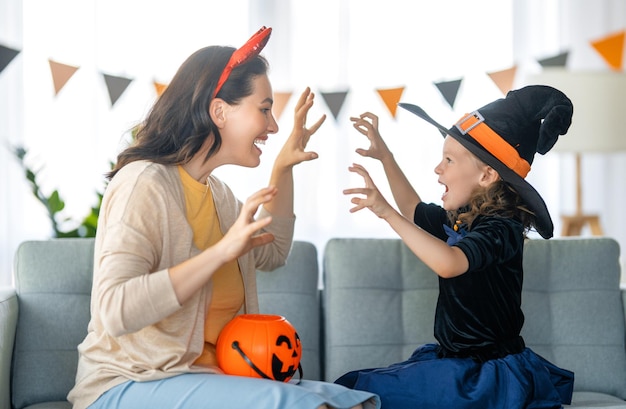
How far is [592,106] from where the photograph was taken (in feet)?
11.0

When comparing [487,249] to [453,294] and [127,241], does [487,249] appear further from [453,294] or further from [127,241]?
[127,241]

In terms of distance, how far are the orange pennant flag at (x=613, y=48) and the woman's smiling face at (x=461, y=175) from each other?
6.05ft

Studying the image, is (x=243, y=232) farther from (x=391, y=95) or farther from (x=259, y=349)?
(x=391, y=95)

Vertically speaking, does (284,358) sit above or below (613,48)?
below

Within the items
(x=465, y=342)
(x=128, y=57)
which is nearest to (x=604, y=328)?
(x=465, y=342)

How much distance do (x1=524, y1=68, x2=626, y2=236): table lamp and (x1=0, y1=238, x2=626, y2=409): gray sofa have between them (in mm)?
1028

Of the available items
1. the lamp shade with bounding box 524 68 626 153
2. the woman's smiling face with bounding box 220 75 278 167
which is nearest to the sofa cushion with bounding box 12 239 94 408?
the woman's smiling face with bounding box 220 75 278 167

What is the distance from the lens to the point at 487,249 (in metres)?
1.90

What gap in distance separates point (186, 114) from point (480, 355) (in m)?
0.99

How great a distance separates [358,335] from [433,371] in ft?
1.41

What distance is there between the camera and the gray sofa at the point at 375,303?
2295 mm

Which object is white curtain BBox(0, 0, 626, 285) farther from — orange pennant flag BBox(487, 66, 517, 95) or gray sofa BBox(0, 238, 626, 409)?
gray sofa BBox(0, 238, 626, 409)

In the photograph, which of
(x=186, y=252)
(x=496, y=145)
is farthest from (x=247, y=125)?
(x=496, y=145)

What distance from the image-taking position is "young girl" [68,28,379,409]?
1603mm
